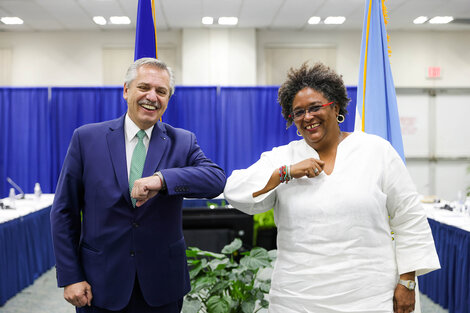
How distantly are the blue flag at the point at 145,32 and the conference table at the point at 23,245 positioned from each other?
7.79 feet

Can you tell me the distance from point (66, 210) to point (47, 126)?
6305 mm

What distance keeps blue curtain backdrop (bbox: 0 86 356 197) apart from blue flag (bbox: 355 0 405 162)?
4582mm

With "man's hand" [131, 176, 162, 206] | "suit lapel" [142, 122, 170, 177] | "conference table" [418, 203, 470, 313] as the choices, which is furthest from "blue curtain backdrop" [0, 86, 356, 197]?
"man's hand" [131, 176, 162, 206]

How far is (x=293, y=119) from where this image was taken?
1.64 metres

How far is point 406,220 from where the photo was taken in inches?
59.9

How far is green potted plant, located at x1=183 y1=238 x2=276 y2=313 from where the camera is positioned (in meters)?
2.38

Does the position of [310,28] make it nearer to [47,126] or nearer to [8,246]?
[47,126]

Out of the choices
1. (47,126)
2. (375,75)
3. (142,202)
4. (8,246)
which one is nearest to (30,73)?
(47,126)

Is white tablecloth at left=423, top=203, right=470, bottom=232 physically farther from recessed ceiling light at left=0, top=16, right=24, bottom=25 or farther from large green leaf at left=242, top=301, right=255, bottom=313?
recessed ceiling light at left=0, top=16, right=24, bottom=25

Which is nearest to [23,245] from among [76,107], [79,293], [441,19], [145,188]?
[76,107]

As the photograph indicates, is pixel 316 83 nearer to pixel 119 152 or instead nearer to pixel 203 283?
pixel 119 152

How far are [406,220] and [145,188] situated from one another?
0.87m

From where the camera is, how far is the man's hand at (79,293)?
1.50 m

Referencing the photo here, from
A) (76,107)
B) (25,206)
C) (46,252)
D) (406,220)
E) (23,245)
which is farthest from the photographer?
(76,107)
